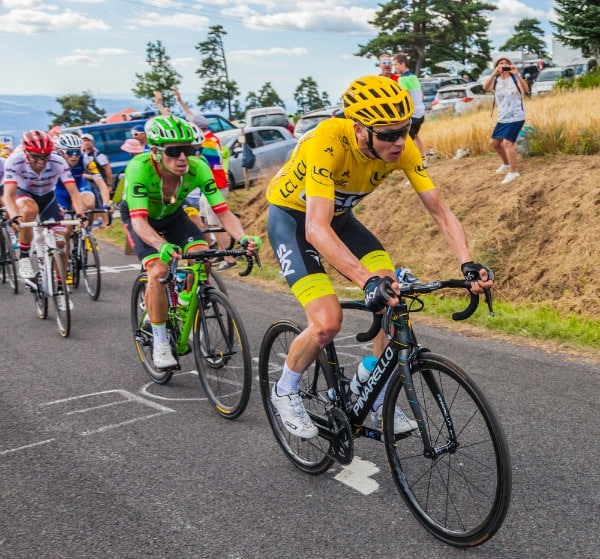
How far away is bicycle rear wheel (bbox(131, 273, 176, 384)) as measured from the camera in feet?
18.9

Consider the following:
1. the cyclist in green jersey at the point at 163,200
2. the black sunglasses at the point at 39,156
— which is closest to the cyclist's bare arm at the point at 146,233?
the cyclist in green jersey at the point at 163,200

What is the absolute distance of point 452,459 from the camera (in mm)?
3227

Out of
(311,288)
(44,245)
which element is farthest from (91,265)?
(311,288)

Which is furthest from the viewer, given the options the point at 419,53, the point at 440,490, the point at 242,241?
the point at 419,53

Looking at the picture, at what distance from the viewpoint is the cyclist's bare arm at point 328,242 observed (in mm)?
3221

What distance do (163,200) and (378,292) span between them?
3.06 metres

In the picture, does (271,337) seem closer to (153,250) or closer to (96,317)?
(153,250)

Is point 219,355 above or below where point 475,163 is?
below

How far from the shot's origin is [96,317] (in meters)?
8.41

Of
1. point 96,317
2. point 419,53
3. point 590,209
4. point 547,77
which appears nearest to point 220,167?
point 96,317

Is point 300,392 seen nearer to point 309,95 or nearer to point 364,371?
point 364,371

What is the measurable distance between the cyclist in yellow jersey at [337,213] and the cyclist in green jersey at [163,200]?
3.30 feet

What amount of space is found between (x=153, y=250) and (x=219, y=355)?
3.75ft

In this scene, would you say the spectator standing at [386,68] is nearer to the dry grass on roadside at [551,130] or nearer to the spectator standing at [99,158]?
the dry grass on roadside at [551,130]
